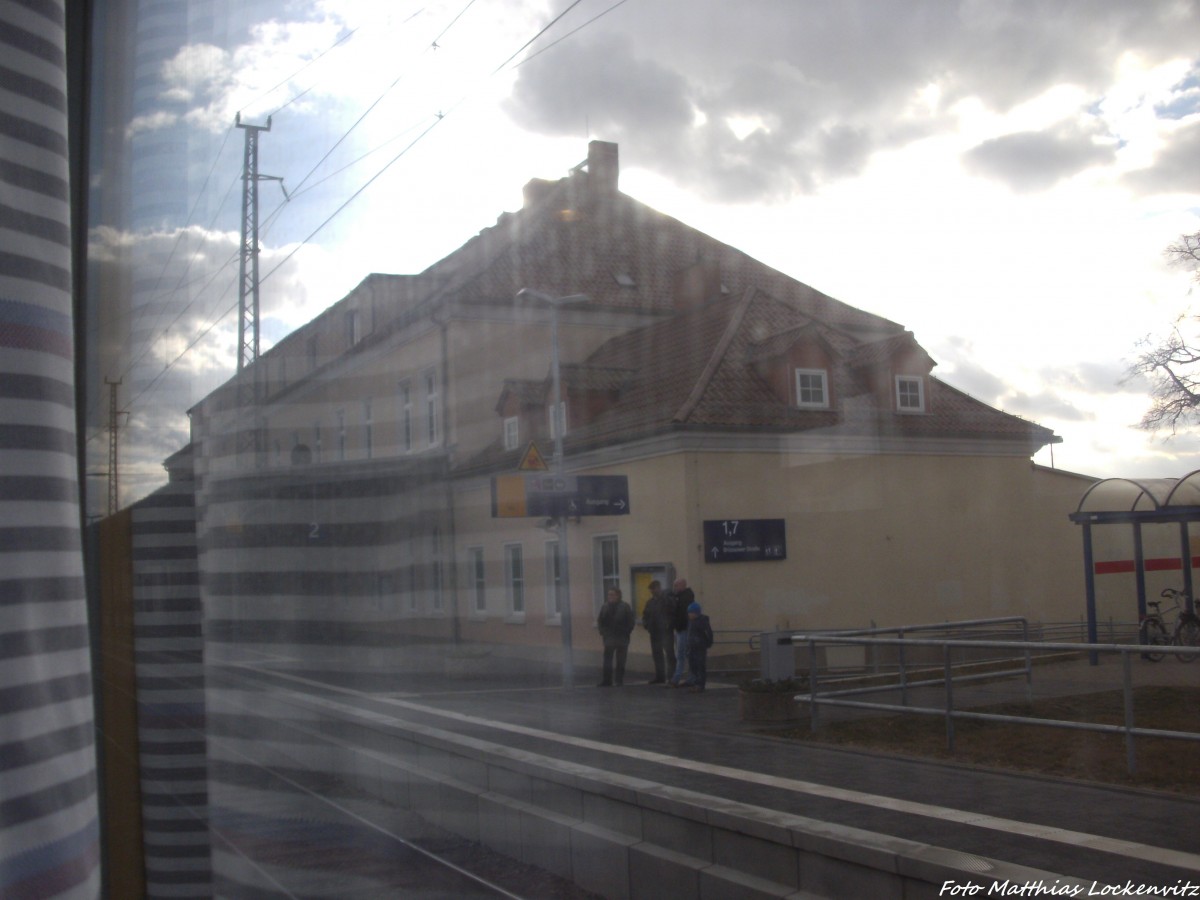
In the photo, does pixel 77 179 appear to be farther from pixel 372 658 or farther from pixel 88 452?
pixel 372 658

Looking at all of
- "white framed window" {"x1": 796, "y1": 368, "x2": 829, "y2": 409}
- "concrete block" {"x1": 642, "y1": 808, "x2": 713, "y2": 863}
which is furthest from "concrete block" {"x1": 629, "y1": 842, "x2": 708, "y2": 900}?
"white framed window" {"x1": 796, "y1": 368, "x2": 829, "y2": 409}

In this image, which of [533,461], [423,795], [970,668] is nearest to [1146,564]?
[970,668]

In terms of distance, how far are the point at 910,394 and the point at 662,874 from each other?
1309mm

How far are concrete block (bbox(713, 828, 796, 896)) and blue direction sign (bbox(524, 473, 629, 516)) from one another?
0.82 metres

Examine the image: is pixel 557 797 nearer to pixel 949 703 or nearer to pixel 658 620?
pixel 658 620

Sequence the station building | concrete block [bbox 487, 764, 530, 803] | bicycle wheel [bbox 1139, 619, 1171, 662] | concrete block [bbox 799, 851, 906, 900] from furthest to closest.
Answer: concrete block [bbox 487, 764, 530, 803]
concrete block [bbox 799, 851, 906, 900]
the station building
bicycle wheel [bbox 1139, 619, 1171, 662]

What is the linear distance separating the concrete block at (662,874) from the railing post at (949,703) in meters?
0.63

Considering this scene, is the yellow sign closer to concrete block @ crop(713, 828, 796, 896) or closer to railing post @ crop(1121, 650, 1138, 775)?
concrete block @ crop(713, 828, 796, 896)

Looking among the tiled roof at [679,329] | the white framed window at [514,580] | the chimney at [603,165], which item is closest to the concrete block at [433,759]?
the white framed window at [514,580]

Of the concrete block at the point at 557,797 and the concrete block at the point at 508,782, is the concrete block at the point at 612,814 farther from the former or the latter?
the concrete block at the point at 508,782

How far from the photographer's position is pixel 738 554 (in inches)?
97.7

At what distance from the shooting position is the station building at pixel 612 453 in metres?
1.88

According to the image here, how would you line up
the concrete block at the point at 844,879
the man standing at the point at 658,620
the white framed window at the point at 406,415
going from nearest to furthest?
the concrete block at the point at 844,879 → the white framed window at the point at 406,415 → the man standing at the point at 658,620

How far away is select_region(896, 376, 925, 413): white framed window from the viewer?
1.90 meters
